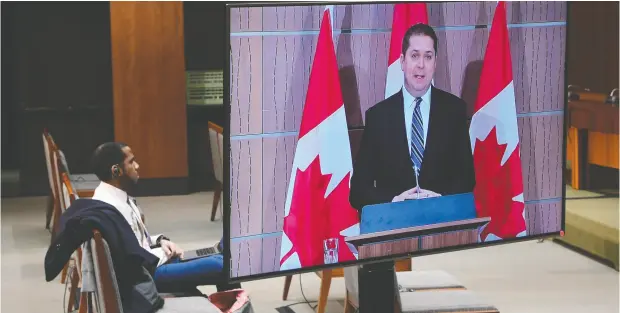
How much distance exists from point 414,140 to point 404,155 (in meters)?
0.06

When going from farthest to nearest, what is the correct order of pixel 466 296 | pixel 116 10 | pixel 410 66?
pixel 116 10, pixel 466 296, pixel 410 66

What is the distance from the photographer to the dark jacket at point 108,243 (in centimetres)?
358

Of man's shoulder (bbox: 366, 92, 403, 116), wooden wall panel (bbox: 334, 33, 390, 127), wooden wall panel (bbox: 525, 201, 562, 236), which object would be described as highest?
wooden wall panel (bbox: 334, 33, 390, 127)

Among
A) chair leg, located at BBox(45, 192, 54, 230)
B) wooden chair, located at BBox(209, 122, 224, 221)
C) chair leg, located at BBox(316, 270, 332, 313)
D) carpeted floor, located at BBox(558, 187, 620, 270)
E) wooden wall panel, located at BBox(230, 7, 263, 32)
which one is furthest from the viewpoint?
chair leg, located at BBox(45, 192, 54, 230)

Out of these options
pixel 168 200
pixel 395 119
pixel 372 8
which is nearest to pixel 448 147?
pixel 395 119

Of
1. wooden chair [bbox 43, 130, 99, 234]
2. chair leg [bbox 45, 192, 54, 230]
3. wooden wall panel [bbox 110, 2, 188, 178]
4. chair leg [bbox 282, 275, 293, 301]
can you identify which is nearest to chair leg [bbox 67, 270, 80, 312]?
wooden chair [bbox 43, 130, 99, 234]

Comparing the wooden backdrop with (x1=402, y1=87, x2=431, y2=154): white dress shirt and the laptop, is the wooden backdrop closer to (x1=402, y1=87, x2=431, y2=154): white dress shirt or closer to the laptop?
(x1=402, y1=87, x2=431, y2=154): white dress shirt

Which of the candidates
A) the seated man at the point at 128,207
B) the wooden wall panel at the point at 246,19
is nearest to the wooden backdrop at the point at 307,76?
the wooden wall panel at the point at 246,19

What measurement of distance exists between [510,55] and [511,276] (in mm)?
3555

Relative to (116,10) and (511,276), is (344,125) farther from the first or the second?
(116,10)

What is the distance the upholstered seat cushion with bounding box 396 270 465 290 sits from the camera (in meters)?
4.20

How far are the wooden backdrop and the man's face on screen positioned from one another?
0.04 m

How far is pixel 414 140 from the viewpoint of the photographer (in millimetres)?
2896

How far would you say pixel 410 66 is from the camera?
2877 mm
